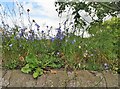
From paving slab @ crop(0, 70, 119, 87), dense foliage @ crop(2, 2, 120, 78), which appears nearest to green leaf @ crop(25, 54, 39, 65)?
dense foliage @ crop(2, 2, 120, 78)

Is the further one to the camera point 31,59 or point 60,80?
point 31,59

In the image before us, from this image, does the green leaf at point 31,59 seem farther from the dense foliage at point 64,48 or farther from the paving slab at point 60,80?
the paving slab at point 60,80

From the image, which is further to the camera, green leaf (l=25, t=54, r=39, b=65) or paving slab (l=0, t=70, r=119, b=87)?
green leaf (l=25, t=54, r=39, b=65)

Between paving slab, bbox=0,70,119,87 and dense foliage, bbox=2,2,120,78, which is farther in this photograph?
dense foliage, bbox=2,2,120,78

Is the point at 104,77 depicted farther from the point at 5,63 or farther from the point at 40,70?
the point at 5,63

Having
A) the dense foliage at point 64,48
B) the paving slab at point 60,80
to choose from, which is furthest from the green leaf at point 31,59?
the paving slab at point 60,80

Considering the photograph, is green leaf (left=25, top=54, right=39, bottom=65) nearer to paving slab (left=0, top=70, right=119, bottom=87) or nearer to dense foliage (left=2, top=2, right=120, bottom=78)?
dense foliage (left=2, top=2, right=120, bottom=78)

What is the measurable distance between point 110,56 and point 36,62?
0.84 meters

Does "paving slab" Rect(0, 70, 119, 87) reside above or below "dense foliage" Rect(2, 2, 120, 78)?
below

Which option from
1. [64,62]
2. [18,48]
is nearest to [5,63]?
[18,48]

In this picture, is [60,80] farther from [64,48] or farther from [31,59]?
[64,48]

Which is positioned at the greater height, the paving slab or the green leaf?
the green leaf

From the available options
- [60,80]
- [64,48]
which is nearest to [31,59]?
[60,80]

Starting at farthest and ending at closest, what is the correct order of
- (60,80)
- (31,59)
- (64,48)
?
(64,48)
(31,59)
(60,80)
